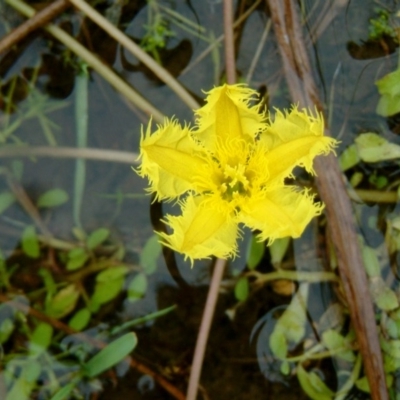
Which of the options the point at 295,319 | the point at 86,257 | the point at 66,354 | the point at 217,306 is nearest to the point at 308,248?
the point at 295,319

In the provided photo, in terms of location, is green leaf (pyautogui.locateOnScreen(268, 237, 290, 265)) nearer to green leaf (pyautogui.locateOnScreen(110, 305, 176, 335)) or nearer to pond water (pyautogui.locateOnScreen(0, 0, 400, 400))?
pond water (pyautogui.locateOnScreen(0, 0, 400, 400))

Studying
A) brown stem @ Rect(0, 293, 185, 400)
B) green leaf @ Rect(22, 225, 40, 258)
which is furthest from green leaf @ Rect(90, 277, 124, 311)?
green leaf @ Rect(22, 225, 40, 258)

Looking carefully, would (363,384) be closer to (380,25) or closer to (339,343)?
(339,343)

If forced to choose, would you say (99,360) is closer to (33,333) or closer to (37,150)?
(33,333)

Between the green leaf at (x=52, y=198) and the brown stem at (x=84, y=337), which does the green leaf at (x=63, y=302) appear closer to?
the brown stem at (x=84, y=337)

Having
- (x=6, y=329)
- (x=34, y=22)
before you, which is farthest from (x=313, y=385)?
(x=34, y=22)

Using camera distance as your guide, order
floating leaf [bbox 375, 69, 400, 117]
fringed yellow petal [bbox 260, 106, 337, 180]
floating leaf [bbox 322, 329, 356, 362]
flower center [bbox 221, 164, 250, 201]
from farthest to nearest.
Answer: floating leaf [bbox 322, 329, 356, 362]
floating leaf [bbox 375, 69, 400, 117]
flower center [bbox 221, 164, 250, 201]
fringed yellow petal [bbox 260, 106, 337, 180]

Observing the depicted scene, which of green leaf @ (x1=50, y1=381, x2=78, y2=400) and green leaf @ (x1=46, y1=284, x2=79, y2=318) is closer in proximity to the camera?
green leaf @ (x1=50, y1=381, x2=78, y2=400)
